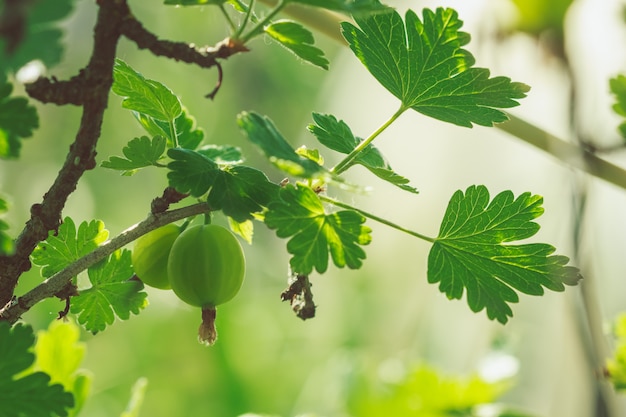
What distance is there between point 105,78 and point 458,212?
374 millimetres

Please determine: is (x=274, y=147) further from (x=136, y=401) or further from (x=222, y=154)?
(x=136, y=401)

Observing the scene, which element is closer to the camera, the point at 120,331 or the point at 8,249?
the point at 8,249

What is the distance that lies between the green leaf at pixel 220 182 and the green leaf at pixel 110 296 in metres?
0.13

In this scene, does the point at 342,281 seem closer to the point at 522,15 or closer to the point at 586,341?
the point at 522,15

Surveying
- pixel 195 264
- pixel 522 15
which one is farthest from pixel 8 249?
pixel 522 15

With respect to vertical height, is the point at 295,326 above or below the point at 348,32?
above

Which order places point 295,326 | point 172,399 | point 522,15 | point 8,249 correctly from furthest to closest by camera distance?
1. point 295,326
2. point 172,399
3. point 522,15
4. point 8,249

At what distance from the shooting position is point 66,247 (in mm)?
674

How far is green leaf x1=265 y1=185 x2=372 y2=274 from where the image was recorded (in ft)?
1.93

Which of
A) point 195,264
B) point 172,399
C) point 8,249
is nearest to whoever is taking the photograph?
point 8,249

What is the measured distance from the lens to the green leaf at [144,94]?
2.19 ft

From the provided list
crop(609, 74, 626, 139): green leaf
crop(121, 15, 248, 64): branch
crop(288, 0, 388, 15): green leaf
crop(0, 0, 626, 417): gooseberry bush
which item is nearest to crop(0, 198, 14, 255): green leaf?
crop(0, 0, 626, 417): gooseberry bush

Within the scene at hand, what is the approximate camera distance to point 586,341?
1249 mm

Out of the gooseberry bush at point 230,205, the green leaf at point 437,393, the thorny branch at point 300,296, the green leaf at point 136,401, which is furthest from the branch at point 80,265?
the green leaf at point 437,393
